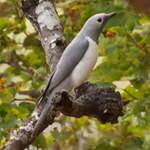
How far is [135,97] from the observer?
2285mm

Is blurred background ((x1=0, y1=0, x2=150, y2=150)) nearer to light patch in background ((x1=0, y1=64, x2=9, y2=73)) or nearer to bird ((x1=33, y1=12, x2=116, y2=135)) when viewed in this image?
light patch in background ((x1=0, y1=64, x2=9, y2=73))

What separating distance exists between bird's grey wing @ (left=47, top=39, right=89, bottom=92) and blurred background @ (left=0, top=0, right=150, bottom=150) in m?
0.19

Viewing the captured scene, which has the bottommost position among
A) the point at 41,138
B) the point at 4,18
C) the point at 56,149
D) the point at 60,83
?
the point at 56,149

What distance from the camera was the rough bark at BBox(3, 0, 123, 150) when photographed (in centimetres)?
177

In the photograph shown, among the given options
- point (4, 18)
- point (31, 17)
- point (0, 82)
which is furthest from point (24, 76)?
point (31, 17)

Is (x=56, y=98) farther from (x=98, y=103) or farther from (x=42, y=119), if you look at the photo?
(x=98, y=103)

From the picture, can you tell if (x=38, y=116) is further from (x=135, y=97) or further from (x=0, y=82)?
(x=0, y=82)

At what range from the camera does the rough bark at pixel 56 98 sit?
1.77 metres

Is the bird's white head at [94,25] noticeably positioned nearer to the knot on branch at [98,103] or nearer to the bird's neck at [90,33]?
the bird's neck at [90,33]

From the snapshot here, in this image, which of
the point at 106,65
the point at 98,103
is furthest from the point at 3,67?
the point at 98,103

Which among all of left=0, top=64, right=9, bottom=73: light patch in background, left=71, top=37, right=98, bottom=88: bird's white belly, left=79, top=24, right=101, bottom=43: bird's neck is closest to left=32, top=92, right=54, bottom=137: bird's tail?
left=71, top=37, right=98, bottom=88: bird's white belly

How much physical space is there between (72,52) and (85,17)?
560 mm

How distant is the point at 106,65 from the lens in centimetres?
227

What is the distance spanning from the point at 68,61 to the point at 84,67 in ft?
0.22
